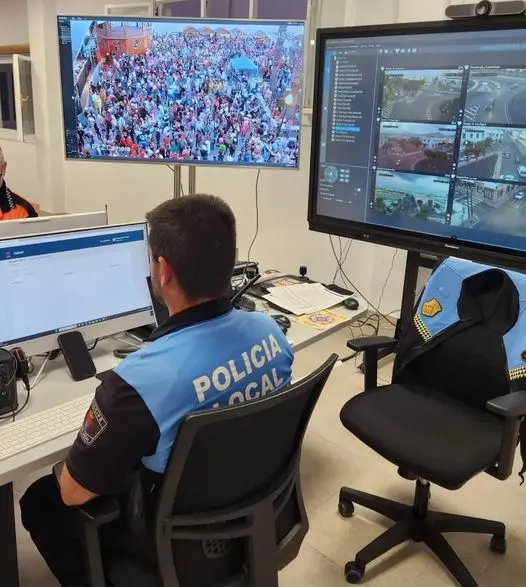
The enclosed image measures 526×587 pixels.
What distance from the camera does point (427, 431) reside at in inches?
74.4

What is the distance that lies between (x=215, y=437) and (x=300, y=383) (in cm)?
20

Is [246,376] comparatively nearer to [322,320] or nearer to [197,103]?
[322,320]

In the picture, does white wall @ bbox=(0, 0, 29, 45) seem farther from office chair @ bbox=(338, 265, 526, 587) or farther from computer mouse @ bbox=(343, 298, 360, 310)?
office chair @ bbox=(338, 265, 526, 587)

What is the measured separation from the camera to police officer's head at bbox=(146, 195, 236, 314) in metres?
1.21

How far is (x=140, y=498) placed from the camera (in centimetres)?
121

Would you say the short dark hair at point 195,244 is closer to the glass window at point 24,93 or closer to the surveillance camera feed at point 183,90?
the surveillance camera feed at point 183,90

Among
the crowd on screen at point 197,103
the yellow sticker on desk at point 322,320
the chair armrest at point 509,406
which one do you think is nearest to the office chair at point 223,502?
the chair armrest at point 509,406

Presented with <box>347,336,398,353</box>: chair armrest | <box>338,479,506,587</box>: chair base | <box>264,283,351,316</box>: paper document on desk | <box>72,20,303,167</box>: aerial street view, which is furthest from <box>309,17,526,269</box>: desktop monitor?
<box>338,479,506,587</box>: chair base

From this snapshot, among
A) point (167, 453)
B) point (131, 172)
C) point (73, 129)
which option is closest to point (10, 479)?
point (167, 453)

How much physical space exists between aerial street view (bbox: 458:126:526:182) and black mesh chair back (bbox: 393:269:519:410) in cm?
58

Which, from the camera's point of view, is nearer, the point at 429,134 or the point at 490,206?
the point at 490,206

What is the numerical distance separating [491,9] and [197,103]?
137cm

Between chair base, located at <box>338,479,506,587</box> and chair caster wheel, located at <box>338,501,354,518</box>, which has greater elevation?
chair base, located at <box>338,479,506,587</box>

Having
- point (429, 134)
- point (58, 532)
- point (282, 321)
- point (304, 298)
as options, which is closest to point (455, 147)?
point (429, 134)
